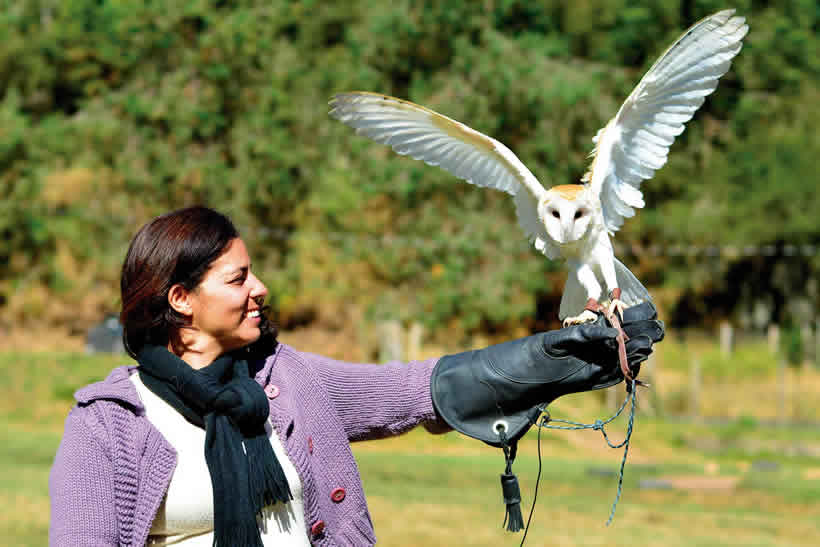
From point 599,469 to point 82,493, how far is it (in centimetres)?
824

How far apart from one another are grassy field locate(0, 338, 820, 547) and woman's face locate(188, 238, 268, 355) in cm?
411

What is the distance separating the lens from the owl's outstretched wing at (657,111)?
2.18 m

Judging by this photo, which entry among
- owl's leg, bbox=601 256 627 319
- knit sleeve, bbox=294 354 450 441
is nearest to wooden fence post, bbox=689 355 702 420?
owl's leg, bbox=601 256 627 319

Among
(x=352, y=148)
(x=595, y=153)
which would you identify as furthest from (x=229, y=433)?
(x=352, y=148)

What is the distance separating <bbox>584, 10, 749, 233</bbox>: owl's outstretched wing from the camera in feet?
7.15

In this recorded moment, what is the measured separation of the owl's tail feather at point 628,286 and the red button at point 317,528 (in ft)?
2.61

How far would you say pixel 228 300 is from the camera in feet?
5.98

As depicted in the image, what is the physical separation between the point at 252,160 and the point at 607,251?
13.2 m

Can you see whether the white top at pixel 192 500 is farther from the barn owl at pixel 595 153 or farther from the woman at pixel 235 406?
the barn owl at pixel 595 153

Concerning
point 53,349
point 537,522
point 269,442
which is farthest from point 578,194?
point 53,349

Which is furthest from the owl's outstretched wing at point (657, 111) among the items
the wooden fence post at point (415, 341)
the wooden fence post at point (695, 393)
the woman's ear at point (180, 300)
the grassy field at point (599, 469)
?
the wooden fence post at point (695, 393)

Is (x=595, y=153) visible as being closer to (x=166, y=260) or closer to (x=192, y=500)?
(x=166, y=260)

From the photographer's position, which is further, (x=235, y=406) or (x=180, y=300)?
(x=180, y=300)

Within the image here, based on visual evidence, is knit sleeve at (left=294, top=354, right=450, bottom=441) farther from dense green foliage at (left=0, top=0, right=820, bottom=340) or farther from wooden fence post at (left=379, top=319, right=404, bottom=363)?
wooden fence post at (left=379, top=319, right=404, bottom=363)
